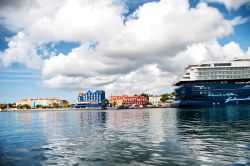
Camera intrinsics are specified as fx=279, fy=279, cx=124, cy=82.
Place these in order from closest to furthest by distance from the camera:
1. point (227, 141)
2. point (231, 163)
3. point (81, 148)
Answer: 1. point (231, 163)
2. point (81, 148)
3. point (227, 141)

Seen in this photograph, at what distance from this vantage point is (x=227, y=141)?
Answer: 76.7 feet

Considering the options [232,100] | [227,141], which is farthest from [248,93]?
[227,141]

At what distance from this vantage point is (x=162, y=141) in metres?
24.1

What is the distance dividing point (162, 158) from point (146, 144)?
554 centimetres

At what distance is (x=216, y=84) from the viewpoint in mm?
122125

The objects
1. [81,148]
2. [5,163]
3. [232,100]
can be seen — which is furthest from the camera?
[232,100]

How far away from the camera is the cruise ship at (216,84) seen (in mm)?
120875

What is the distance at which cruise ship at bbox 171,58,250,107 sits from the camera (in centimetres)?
12088

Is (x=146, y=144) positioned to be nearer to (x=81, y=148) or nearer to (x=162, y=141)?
(x=162, y=141)

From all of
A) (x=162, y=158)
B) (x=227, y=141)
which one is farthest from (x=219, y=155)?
(x=227, y=141)

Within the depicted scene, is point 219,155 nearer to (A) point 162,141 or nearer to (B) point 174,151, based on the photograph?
(B) point 174,151

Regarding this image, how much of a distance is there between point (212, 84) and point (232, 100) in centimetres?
1094

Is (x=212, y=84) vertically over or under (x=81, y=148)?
over

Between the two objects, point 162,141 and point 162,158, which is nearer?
point 162,158
